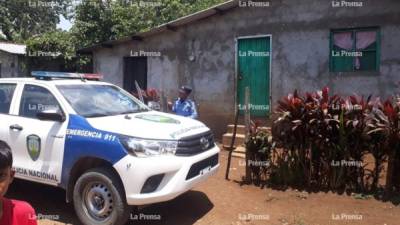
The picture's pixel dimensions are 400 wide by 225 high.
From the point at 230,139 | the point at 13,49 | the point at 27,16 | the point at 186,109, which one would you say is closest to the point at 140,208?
the point at 186,109

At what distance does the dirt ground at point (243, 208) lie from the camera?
5535 millimetres

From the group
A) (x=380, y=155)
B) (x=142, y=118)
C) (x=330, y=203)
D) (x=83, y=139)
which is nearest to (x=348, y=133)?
(x=380, y=155)

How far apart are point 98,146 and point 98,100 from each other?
1050 millimetres

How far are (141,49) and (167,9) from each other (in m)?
10.9

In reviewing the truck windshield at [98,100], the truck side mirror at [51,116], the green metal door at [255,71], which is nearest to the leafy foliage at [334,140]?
the truck windshield at [98,100]

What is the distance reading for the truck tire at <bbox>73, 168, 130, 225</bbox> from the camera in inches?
194

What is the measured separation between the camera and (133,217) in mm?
5367

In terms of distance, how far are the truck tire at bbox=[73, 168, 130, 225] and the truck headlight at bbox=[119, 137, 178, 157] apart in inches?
16.2

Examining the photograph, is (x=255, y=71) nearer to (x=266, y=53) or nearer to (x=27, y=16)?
(x=266, y=53)

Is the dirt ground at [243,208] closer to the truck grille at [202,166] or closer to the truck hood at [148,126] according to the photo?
the truck grille at [202,166]

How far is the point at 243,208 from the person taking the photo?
6.01 m

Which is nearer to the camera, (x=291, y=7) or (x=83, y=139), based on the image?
(x=83, y=139)

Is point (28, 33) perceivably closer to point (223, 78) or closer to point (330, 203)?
point (223, 78)

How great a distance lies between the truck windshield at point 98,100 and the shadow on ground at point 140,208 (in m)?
1.33
